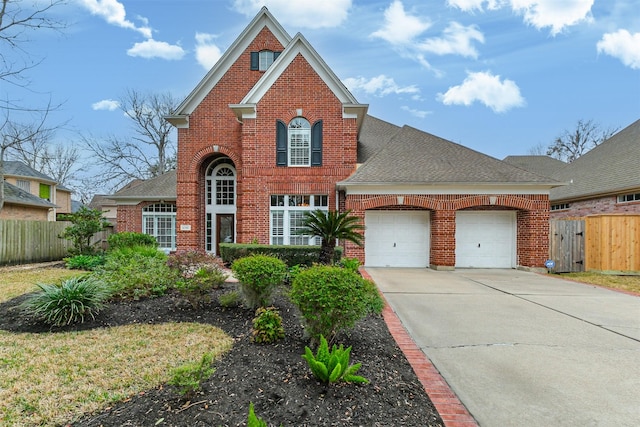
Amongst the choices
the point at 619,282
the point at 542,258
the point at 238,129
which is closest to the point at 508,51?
the point at 542,258

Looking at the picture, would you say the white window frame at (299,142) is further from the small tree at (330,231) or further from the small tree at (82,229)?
the small tree at (82,229)

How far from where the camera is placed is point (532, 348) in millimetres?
4180

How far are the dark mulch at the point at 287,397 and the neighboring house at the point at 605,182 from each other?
12406 mm

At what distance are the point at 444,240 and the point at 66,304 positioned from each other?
10.8 m

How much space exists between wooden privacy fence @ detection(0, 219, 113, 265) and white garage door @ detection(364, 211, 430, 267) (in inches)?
509

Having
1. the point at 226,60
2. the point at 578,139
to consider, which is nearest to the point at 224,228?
the point at 226,60

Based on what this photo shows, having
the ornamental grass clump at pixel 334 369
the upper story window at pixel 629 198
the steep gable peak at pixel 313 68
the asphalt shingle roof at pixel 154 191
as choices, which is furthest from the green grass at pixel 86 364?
the upper story window at pixel 629 198

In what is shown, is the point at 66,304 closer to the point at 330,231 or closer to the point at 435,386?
the point at 330,231

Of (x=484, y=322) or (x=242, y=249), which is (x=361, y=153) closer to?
(x=242, y=249)

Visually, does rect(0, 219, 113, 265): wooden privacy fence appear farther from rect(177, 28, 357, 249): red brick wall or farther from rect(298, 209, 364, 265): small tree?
rect(298, 209, 364, 265): small tree

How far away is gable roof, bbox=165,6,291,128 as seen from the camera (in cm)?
1377

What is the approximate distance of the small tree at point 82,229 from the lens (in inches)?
490

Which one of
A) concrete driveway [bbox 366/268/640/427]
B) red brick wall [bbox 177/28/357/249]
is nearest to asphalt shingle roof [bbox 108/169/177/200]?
red brick wall [bbox 177/28/357/249]

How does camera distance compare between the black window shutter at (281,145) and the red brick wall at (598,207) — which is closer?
the red brick wall at (598,207)
